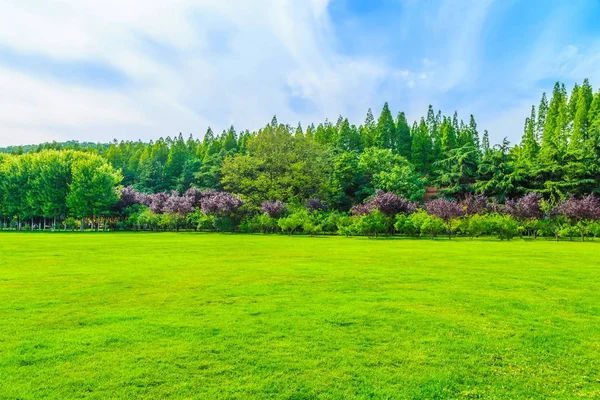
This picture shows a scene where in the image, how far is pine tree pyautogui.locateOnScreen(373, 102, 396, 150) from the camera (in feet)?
195

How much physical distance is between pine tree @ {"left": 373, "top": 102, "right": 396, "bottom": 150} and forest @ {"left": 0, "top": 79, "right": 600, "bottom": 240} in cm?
982

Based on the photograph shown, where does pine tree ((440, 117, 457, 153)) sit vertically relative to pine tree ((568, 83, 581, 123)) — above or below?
below

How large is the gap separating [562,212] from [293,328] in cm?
2940

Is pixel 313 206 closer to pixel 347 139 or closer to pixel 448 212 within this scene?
pixel 448 212

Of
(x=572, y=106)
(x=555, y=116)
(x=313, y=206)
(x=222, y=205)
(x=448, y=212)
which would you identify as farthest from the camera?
(x=555, y=116)

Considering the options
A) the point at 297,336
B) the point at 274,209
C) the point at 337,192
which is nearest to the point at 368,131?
the point at 337,192

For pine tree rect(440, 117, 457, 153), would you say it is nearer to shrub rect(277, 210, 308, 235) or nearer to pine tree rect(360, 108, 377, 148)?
pine tree rect(360, 108, 377, 148)

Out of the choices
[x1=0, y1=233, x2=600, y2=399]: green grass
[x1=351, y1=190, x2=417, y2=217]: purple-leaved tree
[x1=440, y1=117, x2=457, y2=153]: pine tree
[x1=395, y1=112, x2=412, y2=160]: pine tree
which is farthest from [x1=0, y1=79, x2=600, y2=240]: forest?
[x1=0, y1=233, x2=600, y2=399]: green grass

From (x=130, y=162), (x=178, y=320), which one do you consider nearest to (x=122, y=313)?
(x=178, y=320)

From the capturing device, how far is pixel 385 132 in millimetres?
59750

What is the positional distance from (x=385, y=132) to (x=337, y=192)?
20.8m

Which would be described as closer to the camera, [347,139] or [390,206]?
[390,206]

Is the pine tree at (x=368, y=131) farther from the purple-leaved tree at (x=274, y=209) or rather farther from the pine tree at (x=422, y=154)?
the purple-leaved tree at (x=274, y=209)

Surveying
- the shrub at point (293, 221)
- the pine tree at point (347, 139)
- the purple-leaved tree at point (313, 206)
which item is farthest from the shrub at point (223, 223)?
the pine tree at point (347, 139)
